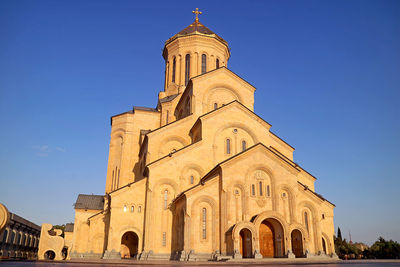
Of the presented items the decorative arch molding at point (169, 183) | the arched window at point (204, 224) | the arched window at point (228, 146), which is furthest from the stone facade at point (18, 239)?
the arched window at point (228, 146)

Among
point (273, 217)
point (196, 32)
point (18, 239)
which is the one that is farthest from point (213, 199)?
point (196, 32)

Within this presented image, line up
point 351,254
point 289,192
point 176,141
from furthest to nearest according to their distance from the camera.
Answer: point 351,254
point 176,141
point 289,192

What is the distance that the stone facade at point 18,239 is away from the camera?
20281mm

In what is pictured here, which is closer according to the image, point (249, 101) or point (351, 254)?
point (249, 101)

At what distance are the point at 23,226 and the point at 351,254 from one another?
123ft

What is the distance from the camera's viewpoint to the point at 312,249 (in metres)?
22.2

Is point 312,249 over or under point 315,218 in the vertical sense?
under

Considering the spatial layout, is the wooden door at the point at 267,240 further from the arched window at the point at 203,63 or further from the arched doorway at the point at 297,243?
the arched window at the point at 203,63

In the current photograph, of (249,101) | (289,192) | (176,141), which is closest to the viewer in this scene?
(289,192)

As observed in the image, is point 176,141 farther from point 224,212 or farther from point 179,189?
point 224,212

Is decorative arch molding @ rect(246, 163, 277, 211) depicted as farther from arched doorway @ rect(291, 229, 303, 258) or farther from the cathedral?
arched doorway @ rect(291, 229, 303, 258)

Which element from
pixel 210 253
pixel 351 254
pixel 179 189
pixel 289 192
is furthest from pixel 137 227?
pixel 351 254

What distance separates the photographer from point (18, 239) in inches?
924

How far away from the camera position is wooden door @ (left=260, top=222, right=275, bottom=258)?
21.5m
